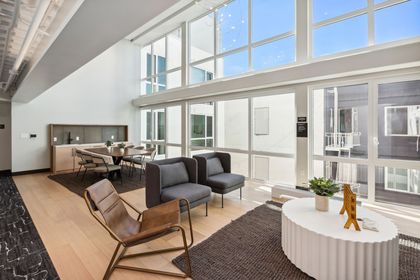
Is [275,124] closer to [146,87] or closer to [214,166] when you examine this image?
[214,166]

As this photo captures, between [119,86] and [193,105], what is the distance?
10.6 ft

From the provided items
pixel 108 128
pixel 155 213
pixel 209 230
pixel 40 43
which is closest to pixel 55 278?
pixel 155 213

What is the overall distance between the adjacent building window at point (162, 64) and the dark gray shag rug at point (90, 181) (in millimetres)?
3561

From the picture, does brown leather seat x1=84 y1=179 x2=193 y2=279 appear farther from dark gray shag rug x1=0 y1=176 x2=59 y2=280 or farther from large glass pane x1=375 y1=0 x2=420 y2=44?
large glass pane x1=375 y1=0 x2=420 y2=44

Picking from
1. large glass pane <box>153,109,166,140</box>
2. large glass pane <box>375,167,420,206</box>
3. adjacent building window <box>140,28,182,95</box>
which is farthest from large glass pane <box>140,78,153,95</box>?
large glass pane <box>375,167,420,206</box>

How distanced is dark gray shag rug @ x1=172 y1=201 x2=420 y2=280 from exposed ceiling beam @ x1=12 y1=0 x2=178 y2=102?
2.35 meters

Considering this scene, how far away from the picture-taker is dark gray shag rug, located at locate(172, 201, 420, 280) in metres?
1.97

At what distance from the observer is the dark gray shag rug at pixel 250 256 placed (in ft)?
6.45

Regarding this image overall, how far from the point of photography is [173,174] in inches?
131

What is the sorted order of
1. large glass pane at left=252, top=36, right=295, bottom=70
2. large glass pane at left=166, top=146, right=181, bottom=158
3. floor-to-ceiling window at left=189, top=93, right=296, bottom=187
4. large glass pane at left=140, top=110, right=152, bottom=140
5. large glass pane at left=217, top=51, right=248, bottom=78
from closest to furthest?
large glass pane at left=252, top=36, right=295, bottom=70 → floor-to-ceiling window at left=189, top=93, right=296, bottom=187 → large glass pane at left=217, top=51, right=248, bottom=78 → large glass pane at left=166, top=146, right=181, bottom=158 → large glass pane at left=140, top=110, right=152, bottom=140

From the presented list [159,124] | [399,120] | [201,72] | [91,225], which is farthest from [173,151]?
[399,120]

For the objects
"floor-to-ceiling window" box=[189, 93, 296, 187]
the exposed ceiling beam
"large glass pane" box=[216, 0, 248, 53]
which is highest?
"large glass pane" box=[216, 0, 248, 53]

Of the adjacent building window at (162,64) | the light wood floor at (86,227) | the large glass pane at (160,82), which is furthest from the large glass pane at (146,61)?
the light wood floor at (86,227)

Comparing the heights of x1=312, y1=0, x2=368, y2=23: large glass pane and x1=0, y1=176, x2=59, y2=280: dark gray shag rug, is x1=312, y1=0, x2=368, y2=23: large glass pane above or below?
above
